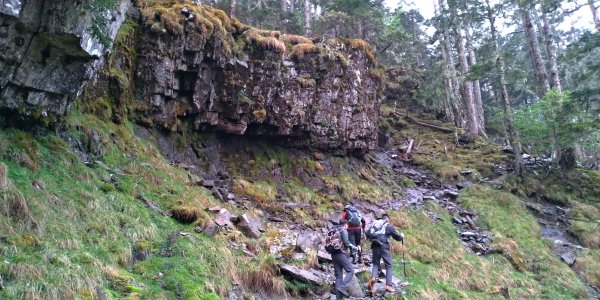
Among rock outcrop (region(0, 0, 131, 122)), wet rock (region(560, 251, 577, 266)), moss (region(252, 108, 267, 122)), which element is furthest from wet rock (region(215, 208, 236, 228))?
wet rock (region(560, 251, 577, 266))

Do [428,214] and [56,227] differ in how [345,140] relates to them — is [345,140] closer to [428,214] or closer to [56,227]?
[428,214]

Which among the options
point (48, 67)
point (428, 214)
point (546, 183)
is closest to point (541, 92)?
point (546, 183)

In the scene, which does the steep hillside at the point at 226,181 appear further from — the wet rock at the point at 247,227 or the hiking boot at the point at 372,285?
the hiking boot at the point at 372,285

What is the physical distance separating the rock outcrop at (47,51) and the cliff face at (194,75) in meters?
0.02

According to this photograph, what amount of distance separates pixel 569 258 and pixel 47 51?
17996 mm

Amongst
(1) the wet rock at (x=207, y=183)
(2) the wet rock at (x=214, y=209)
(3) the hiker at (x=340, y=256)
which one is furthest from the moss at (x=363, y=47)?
(3) the hiker at (x=340, y=256)

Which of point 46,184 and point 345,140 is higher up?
point 345,140

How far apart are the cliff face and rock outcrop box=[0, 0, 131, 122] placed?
2 centimetres

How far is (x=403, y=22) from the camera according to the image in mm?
42656

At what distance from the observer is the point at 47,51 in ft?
28.0

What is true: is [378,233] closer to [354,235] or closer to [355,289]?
[354,235]

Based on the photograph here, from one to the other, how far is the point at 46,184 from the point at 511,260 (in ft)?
48.3

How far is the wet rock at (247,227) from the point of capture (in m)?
11.1

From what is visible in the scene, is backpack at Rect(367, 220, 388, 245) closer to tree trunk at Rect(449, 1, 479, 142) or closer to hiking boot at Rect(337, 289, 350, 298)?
hiking boot at Rect(337, 289, 350, 298)
